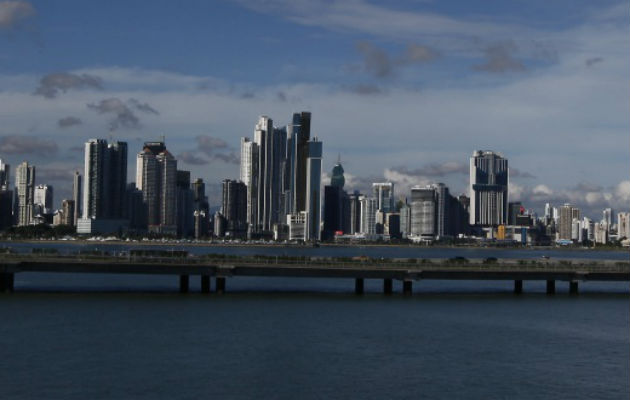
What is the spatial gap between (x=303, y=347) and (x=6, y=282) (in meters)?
38.5

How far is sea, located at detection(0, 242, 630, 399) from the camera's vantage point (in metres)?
40.8

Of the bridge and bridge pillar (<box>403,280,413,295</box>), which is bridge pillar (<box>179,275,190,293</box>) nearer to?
the bridge

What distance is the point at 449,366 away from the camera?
46.8 metres

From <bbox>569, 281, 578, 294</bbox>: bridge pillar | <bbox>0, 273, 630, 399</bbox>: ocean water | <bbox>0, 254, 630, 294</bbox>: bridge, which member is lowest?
<bbox>0, 273, 630, 399</bbox>: ocean water

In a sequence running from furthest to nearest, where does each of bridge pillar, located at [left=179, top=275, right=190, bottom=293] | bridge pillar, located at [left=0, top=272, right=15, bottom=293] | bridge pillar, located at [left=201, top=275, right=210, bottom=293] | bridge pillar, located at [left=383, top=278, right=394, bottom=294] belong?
1. bridge pillar, located at [left=383, top=278, right=394, bottom=294]
2. bridge pillar, located at [left=179, top=275, right=190, bottom=293]
3. bridge pillar, located at [left=201, top=275, right=210, bottom=293]
4. bridge pillar, located at [left=0, top=272, right=15, bottom=293]

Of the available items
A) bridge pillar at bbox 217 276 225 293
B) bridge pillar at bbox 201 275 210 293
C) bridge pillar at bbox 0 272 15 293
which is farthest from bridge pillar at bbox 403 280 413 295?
bridge pillar at bbox 0 272 15 293

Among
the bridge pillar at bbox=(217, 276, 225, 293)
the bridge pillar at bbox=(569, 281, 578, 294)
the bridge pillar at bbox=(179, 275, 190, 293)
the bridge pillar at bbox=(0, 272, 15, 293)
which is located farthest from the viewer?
the bridge pillar at bbox=(569, 281, 578, 294)

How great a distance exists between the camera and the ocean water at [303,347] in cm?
4081

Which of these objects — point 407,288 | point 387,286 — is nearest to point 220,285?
point 387,286

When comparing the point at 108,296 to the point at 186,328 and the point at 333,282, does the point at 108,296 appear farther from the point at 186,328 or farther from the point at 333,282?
the point at 333,282

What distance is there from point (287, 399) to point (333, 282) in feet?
241

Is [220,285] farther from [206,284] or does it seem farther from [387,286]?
[387,286]

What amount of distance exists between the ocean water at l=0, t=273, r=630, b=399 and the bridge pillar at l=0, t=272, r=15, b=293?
1043 millimetres

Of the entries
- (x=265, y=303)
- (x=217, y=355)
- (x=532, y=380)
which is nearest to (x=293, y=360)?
(x=217, y=355)
